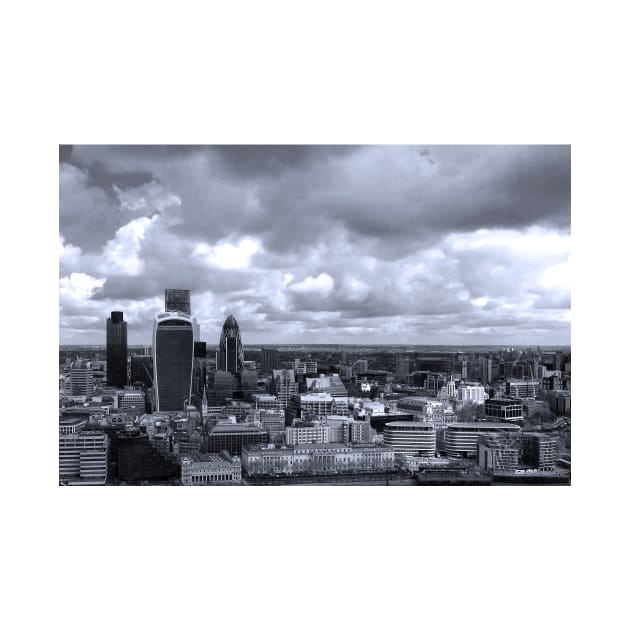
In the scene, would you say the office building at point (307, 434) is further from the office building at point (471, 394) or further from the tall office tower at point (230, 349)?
the office building at point (471, 394)

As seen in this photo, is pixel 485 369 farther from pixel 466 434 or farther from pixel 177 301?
pixel 177 301

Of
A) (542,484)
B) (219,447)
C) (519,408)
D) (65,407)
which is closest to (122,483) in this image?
(219,447)

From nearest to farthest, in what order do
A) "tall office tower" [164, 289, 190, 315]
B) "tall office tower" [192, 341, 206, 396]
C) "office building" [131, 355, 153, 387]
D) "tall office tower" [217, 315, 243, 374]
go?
1. "tall office tower" [164, 289, 190, 315]
2. "tall office tower" [217, 315, 243, 374]
3. "office building" [131, 355, 153, 387]
4. "tall office tower" [192, 341, 206, 396]

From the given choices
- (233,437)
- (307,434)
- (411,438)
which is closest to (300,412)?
(307,434)

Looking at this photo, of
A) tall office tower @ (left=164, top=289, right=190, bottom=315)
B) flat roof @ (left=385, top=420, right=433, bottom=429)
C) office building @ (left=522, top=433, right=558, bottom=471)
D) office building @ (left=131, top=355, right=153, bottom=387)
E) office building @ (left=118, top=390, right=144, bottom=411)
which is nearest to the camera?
office building @ (left=522, top=433, right=558, bottom=471)

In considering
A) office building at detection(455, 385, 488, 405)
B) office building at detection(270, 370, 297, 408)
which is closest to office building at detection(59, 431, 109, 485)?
office building at detection(270, 370, 297, 408)

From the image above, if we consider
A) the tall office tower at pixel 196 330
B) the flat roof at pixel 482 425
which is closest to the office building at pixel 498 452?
the flat roof at pixel 482 425

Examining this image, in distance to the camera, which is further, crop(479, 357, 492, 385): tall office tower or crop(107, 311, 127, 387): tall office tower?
crop(479, 357, 492, 385): tall office tower

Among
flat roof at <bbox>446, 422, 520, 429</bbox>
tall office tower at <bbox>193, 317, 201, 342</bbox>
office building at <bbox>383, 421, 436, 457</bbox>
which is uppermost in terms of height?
tall office tower at <bbox>193, 317, 201, 342</bbox>

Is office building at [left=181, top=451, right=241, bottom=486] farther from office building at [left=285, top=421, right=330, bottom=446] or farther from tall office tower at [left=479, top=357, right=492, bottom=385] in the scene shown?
tall office tower at [left=479, top=357, right=492, bottom=385]
